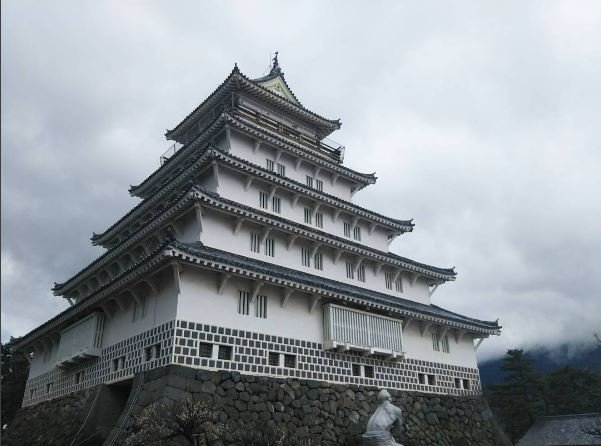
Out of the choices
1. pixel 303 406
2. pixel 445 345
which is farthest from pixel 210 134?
pixel 445 345

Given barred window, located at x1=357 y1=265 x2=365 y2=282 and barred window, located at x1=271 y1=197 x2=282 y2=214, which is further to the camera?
barred window, located at x1=357 y1=265 x2=365 y2=282

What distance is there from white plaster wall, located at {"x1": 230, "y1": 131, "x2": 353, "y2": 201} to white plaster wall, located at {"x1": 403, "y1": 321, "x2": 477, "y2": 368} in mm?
10866

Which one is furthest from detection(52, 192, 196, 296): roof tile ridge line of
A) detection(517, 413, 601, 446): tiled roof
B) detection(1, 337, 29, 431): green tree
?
detection(517, 413, 601, 446): tiled roof

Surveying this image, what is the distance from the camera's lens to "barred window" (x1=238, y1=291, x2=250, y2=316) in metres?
22.2

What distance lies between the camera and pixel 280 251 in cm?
2688

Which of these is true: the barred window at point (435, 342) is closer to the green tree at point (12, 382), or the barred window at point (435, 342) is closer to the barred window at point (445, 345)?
the barred window at point (445, 345)

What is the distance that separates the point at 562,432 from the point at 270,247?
66.5ft

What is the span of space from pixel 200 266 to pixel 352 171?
672 inches

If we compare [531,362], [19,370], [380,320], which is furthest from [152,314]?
[531,362]

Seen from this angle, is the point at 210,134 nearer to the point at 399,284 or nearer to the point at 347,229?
the point at 347,229

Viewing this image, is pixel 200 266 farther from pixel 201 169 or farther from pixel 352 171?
pixel 352 171

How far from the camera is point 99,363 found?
80.8 feet

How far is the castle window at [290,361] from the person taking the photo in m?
22.8

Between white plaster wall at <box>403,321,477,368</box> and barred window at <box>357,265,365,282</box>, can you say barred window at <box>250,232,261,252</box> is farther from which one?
white plaster wall at <box>403,321,477,368</box>
